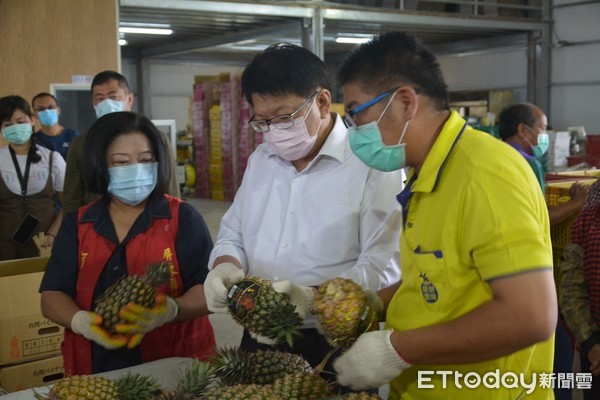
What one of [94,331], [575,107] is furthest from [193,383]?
[575,107]

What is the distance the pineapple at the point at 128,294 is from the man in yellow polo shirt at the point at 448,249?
0.73 m

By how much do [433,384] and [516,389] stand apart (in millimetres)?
188

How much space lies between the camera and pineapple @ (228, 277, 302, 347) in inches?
69.9

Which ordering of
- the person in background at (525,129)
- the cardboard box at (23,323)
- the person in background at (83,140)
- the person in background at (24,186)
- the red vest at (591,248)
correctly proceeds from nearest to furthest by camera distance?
1. the red vest at (591,248)
2. the cardboard box at (23,323)
3. the person in background at (83,140)
4. the person in background at (525,129)
5. the person in background at (24,186)

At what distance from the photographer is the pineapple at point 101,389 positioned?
5.42 feet

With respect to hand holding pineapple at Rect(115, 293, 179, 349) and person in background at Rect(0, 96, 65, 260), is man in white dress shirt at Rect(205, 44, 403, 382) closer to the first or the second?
hand holding pineapple at Rect(115, 293, 179, 349)

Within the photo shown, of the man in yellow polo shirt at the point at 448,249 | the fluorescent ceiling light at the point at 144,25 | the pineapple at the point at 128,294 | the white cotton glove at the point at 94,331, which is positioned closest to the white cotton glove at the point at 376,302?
the man in yellow polo shirt at the point at 448,249

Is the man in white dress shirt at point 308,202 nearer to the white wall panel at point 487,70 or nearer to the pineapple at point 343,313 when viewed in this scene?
the pineapple at point 343,313

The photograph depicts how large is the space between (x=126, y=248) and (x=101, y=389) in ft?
2.32

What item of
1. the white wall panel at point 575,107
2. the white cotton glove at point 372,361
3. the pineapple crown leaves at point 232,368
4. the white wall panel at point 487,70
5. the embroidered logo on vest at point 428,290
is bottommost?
the pineapple crown leaves at point 232,368

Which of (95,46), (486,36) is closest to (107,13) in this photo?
(95,46)

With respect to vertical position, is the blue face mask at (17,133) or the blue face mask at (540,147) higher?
the blue face mask at (17,133)

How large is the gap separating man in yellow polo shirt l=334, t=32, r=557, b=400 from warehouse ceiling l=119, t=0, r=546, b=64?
638 centimetres

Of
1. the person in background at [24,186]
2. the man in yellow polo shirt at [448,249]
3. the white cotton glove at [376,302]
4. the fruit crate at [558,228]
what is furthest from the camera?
the person in background at [24,186]
